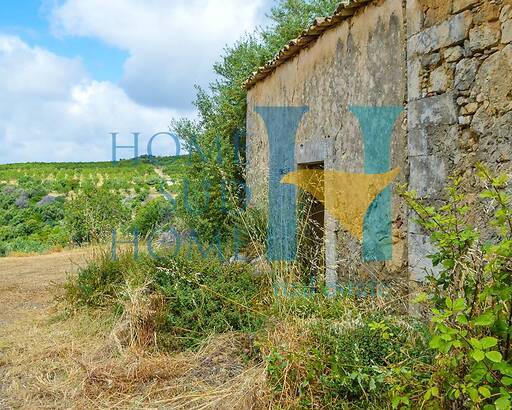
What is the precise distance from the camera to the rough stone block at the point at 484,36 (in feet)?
11.0

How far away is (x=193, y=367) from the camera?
3.99 metres

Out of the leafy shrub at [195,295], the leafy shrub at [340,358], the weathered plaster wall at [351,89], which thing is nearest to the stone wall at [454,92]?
the weathered plaster wall at [351,89]

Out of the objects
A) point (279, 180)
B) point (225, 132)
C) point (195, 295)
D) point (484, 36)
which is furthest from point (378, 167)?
point (225, 132)

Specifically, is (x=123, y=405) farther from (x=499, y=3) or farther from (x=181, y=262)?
(x=499, y=3)

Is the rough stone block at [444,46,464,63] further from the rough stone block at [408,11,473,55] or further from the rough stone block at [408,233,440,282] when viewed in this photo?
the rough stone block at [408,233,440,282]

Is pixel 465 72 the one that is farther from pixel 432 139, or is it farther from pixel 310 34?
pixel 310 34

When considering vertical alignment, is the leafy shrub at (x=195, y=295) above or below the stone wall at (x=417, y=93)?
below

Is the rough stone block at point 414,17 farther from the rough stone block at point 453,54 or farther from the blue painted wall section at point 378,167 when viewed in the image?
the blue painted wall section at point 378,167

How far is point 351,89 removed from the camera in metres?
5.11

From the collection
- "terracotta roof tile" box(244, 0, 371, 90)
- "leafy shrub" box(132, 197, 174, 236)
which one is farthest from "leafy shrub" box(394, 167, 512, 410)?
"leafy shrub" box(132, 197, 174, 236)

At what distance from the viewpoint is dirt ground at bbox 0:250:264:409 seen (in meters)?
3.52

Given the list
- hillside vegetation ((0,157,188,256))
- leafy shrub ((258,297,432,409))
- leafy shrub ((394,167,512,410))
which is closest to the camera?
leafy shrub ((394,167,512,410))

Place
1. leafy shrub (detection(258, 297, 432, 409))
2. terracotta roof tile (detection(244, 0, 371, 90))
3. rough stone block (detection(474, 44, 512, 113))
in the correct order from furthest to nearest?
terracotta roof tile (detection(244, 0, 371, 90)) < rough stone block (detection(474, 44, 512, 113)) < leafy shrub (detection(258, 297, 432, 409))

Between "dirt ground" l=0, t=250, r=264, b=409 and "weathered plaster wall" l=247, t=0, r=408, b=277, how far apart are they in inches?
49.9
